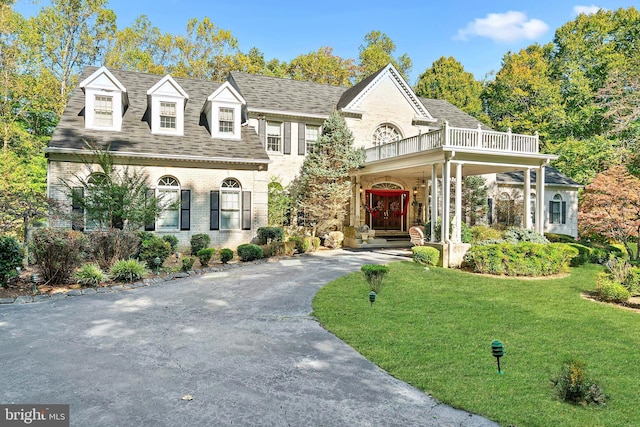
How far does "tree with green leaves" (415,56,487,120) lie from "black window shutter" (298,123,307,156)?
85.2 feet

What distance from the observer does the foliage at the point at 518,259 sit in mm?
12945

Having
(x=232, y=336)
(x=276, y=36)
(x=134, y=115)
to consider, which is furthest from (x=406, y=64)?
(x=232, y=336)

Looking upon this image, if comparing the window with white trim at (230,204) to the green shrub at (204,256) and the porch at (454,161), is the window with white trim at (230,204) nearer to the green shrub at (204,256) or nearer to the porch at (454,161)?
the green shrub at (204,256)

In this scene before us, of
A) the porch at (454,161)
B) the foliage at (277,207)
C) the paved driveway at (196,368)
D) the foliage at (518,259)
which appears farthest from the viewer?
the foliage at (277,207)

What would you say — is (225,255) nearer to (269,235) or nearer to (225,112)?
(269,235)

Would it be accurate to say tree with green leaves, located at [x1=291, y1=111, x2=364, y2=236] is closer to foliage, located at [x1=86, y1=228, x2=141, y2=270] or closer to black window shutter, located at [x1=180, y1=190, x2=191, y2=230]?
black window shutter, located at [x1=180, y1=190, x2=191, y2=230]

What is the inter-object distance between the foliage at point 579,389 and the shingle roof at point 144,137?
14.8 meters

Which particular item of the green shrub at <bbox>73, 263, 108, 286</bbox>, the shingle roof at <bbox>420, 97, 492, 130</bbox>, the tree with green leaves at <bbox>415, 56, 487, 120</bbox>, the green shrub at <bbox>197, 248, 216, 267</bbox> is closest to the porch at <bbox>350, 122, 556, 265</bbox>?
the shingle roof at <bbox>420, 97, 492, 130</bbox>

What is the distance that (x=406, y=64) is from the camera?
46125mm

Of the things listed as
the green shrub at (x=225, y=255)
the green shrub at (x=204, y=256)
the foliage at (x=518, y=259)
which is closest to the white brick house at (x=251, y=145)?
the foliage at (x=518, y=259)

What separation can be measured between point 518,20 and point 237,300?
36.3 meters

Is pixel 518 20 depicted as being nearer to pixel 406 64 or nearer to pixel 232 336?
pixel 406 64

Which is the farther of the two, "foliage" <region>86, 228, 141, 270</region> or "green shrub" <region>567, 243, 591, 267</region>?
"green shrub" <region>567, 243, 591, 267</region>

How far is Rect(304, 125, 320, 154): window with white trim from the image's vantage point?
70.2 ft
